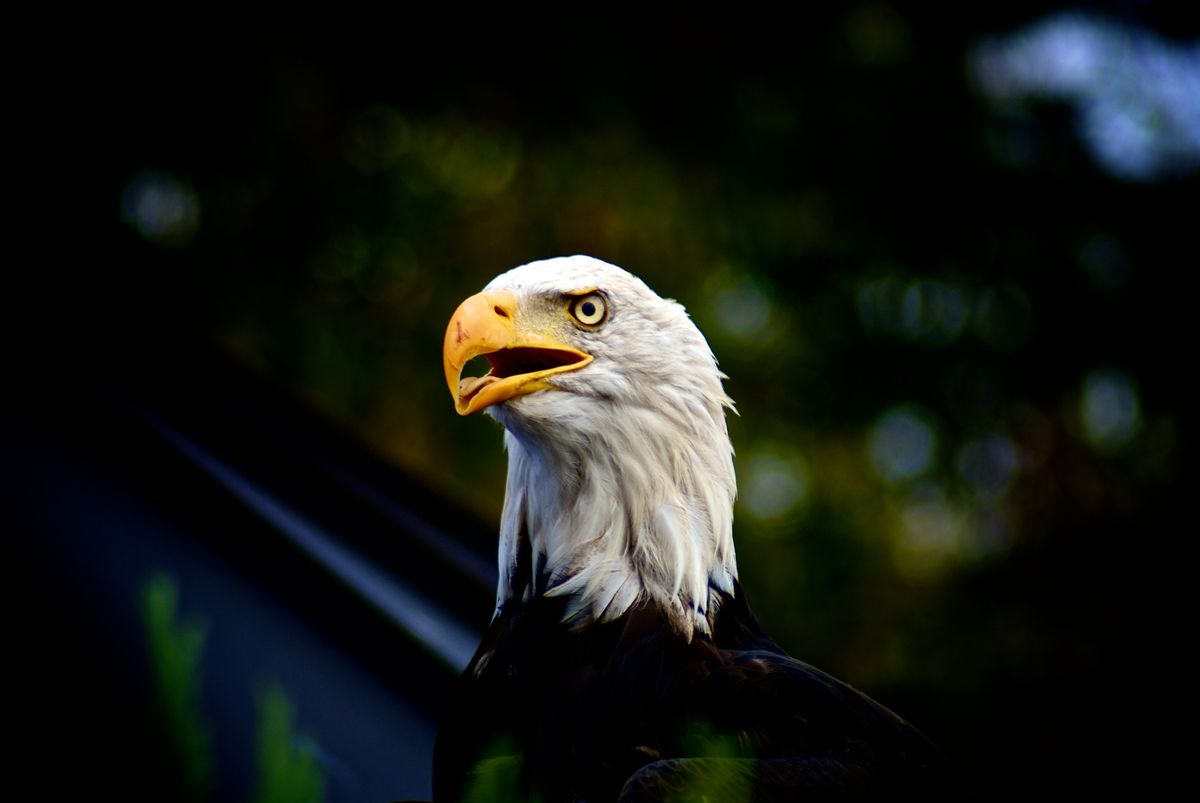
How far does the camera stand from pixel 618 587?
54.8 inches

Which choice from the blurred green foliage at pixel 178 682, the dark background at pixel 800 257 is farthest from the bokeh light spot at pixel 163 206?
the blurred green foliage at pixel 178 682

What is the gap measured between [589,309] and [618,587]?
1.20 feet

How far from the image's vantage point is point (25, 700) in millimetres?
542

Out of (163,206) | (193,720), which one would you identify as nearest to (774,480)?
(163,206)

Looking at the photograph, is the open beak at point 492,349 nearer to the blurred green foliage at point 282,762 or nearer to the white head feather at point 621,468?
the white head feather at point 621,468

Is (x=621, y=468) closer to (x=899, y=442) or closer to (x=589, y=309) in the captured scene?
(x=589, y=309)

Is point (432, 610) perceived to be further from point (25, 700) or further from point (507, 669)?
point (25, 700)

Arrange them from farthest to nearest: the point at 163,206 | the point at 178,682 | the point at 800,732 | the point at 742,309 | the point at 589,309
→ the point at 742,309 → the point at 163,206 → the point at 589,309 → the point at 800,732 → the point at 178,682

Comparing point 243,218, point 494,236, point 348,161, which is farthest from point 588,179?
point 243,218

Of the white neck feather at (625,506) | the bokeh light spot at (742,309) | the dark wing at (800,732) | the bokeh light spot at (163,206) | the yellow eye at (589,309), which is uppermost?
the bokeh light spot at (742,309)

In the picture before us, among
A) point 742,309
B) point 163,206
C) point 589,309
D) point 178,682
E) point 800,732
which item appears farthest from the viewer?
point 742,309

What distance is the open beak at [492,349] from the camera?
1315mm

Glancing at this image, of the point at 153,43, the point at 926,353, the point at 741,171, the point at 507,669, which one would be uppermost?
the point at 741,171

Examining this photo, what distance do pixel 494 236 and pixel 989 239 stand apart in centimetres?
221
